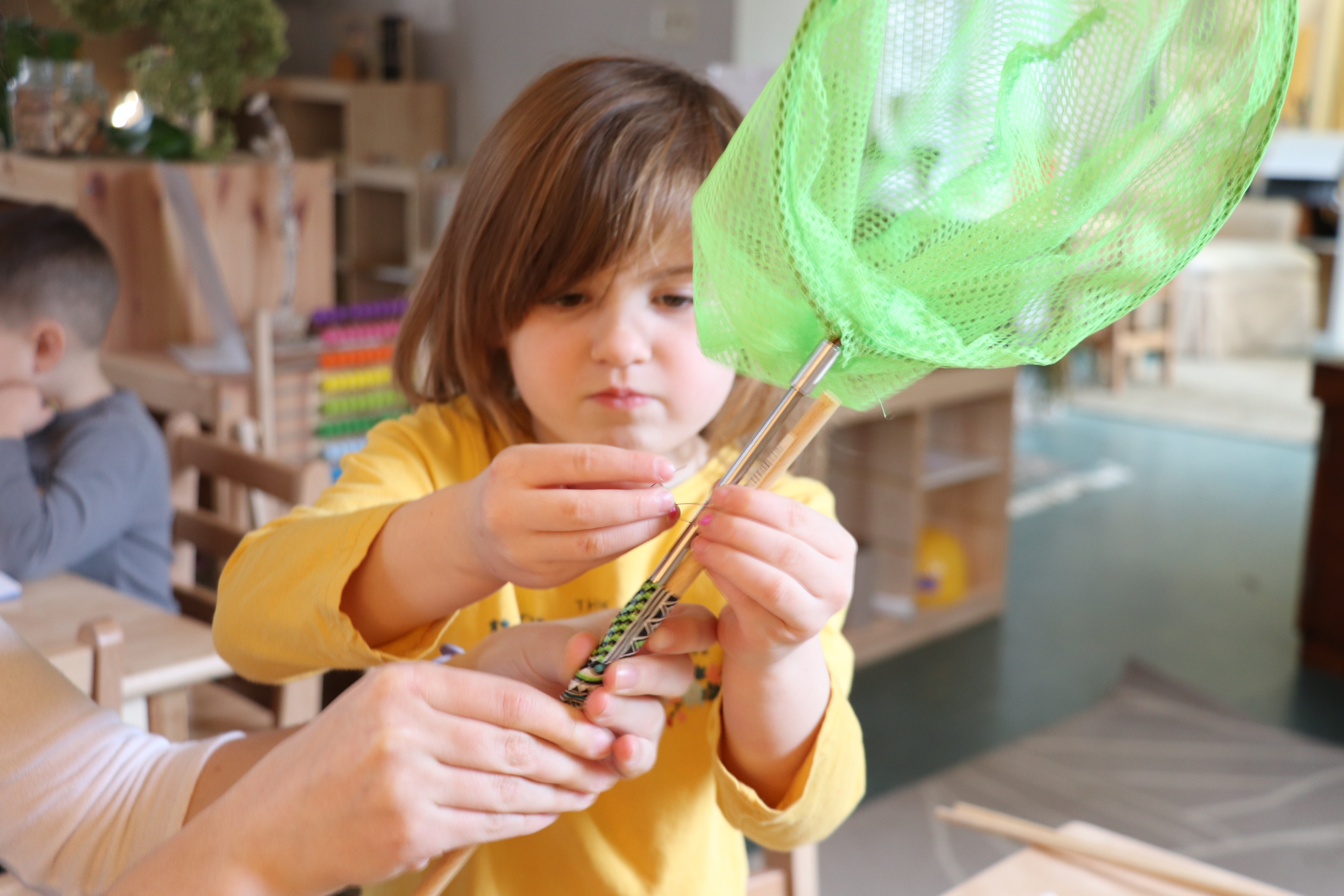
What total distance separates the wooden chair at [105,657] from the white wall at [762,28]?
2028 mm

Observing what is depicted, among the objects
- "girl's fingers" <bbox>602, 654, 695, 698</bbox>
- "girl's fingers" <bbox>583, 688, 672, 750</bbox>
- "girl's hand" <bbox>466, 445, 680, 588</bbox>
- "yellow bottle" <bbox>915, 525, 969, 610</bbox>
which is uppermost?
"girl's hand" <bbox>466, 445, 680, 588</bbox>

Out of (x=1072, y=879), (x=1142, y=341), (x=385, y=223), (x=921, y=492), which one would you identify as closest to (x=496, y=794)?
(x=1072, y=879)

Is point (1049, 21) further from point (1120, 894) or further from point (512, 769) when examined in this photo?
point (1120, 894)

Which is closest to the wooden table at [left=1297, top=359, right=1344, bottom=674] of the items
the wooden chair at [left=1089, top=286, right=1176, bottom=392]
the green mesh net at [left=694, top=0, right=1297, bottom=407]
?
the green mesh net at [left=694, top=0, right=1297, bottom=407]

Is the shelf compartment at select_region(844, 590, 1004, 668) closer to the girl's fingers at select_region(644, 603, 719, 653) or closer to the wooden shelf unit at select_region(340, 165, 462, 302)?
the wooden shelf unit at select_region(340, 165, 462, 302)

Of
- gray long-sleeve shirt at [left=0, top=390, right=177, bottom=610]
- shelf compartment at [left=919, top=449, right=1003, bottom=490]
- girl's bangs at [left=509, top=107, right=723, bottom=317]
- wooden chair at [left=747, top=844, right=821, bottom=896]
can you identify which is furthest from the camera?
shelf compartment at [left=919, top=449, right=1003, bottom=490]

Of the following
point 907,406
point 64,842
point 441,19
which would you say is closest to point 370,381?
point 907,406

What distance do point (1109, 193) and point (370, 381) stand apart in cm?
168

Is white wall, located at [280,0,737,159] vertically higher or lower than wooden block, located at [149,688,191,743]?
higher

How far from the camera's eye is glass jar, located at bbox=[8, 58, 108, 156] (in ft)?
4.53

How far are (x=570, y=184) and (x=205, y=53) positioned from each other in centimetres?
117

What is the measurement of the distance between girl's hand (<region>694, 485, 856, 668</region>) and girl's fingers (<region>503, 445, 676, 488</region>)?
0.09 ft

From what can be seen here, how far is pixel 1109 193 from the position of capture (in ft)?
1.66

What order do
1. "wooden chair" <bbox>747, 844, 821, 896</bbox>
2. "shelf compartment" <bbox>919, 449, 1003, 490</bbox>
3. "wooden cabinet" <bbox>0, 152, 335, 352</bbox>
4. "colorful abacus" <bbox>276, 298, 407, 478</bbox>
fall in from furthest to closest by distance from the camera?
"shelf compartment" <bbox>919, 449, 1003, 490</bbox> < "colorful abacus" <bbox>276, 298, 407, 478</bbox> < "wooden cabinet" <bbox>0, 152, 335, 352</bbox> < "wooden chair" <bbox>747, 844, 821, 896</bbox>
